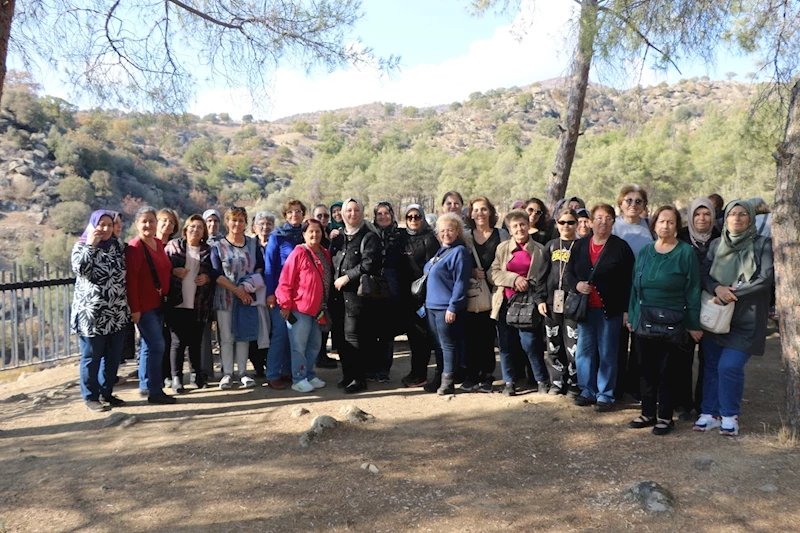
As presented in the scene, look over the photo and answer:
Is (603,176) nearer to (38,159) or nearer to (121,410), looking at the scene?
(38,159)

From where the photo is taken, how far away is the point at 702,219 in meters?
4.63

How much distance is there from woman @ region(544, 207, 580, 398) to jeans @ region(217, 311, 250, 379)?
310 centimetres

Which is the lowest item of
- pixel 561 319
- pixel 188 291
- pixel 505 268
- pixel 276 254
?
pixel 561 319

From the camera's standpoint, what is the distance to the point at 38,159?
28.8m

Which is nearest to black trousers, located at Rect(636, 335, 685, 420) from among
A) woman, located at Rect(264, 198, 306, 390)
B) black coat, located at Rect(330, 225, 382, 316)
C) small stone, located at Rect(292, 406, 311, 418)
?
black coat, located at Rect(330, 225, 382, 316)

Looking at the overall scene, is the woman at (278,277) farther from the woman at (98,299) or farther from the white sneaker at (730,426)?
the white sneaker at (730,426)

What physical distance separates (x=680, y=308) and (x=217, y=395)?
14.1 ft

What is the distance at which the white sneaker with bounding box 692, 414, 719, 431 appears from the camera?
14.7 ft

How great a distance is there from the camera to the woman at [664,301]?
432 cm

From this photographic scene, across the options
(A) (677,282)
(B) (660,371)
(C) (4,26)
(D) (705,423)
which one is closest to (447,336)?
Answer: (B) (660,371)

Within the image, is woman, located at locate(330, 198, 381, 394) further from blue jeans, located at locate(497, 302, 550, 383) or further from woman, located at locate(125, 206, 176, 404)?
woman, located at locate(125, 206, 176, 404)

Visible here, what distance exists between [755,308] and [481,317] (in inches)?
91.5

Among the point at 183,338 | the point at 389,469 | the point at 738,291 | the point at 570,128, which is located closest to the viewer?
the point at 389,469

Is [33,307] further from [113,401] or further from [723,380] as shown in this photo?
[723,380]
